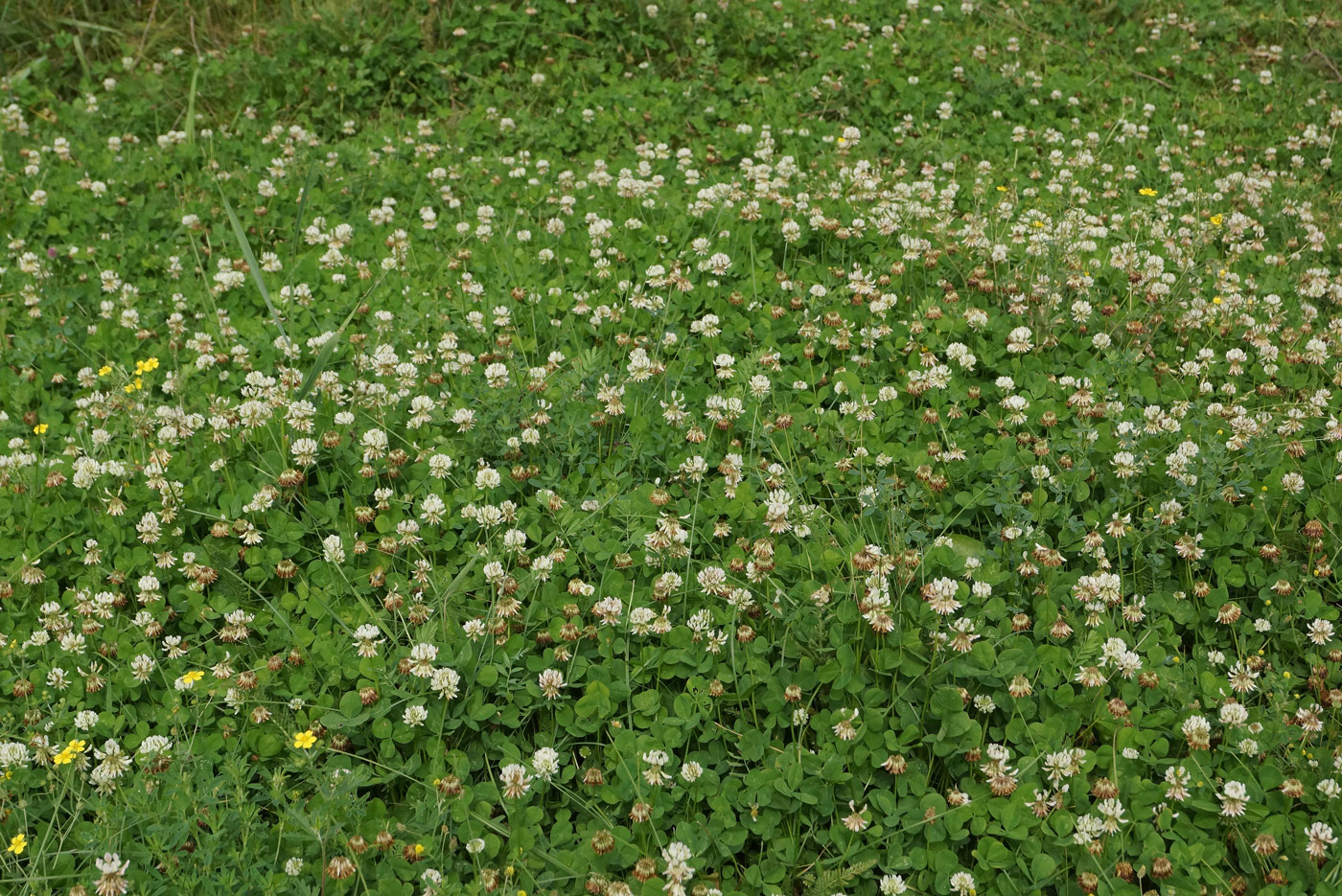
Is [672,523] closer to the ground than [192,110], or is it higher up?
higher up

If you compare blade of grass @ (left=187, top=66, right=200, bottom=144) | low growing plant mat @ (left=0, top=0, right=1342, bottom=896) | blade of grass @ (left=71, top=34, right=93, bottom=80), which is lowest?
blade of grass @ (left=71, top=34, right=93, bottom=80)

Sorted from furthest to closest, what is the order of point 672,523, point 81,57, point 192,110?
point 81,57 → point 192,110 → point 672,523

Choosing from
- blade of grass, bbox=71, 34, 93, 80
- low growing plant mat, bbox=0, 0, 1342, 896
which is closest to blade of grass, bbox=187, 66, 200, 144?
Answer: low growing plant mat, bbox=0, 0, 1342, 896

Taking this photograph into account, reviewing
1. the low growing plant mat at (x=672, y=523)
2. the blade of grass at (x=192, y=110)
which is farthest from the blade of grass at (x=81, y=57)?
the low growing plant mat at (x=672, y=523)

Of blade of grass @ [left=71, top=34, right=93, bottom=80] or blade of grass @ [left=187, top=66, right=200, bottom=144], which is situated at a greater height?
blade of grass @ [left=187, top=66, right=200, bottom=144]

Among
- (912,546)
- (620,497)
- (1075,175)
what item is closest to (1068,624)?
(912,546)

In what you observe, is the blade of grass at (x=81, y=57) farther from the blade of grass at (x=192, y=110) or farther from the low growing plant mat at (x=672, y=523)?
the low growing plant mat at (x=672, y=523)

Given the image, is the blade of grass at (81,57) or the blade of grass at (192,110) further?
the blade of grass at (81,57)

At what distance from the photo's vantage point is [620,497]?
373 cm

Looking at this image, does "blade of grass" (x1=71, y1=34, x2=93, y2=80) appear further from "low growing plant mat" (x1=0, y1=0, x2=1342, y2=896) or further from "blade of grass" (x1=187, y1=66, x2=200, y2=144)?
"low growing plant mat" (x1=0, y1=0, x2=1342, y2=896)

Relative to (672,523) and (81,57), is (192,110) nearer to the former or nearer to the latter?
(81,57)

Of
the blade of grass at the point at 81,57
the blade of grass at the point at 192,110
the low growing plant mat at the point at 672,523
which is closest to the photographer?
the low growing plant mat at the point at 672,523

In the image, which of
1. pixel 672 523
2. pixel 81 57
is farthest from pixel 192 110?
pixel 672 523

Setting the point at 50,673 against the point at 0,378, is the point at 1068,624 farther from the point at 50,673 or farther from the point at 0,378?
the point at 0,378
